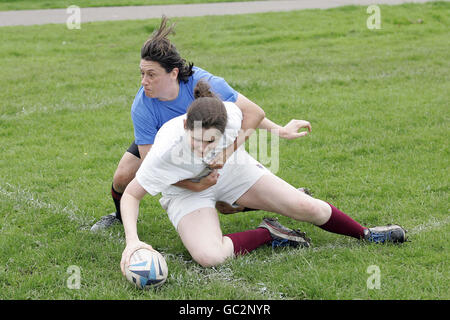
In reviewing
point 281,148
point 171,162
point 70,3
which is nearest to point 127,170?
point 171,162

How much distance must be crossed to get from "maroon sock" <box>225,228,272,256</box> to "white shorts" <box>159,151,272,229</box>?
29 centimetres

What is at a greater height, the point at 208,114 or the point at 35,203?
the point at 208,114

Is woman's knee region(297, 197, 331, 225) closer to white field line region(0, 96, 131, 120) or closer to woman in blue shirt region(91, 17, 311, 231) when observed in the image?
woman in blue shirt region(91, 17, 311, 231)

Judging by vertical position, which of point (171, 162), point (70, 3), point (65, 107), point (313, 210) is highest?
point (70, 3)

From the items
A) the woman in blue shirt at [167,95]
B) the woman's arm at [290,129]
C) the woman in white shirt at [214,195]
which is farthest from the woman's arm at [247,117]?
the woman's arm at [290,129]

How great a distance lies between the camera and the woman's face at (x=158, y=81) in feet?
15.3

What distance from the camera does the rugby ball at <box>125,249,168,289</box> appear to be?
158 inches

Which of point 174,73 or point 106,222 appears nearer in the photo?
point 174,73

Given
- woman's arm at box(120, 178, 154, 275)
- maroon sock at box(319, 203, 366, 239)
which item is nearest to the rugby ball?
woman's arm at box(120, 178, 154, 275)

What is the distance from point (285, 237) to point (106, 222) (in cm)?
165

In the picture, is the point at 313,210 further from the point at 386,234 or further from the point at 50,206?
the point at 50,206

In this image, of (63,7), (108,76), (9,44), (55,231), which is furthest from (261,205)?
(63,7)

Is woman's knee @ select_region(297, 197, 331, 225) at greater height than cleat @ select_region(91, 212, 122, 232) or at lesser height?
greater

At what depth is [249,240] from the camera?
4.66 meters
